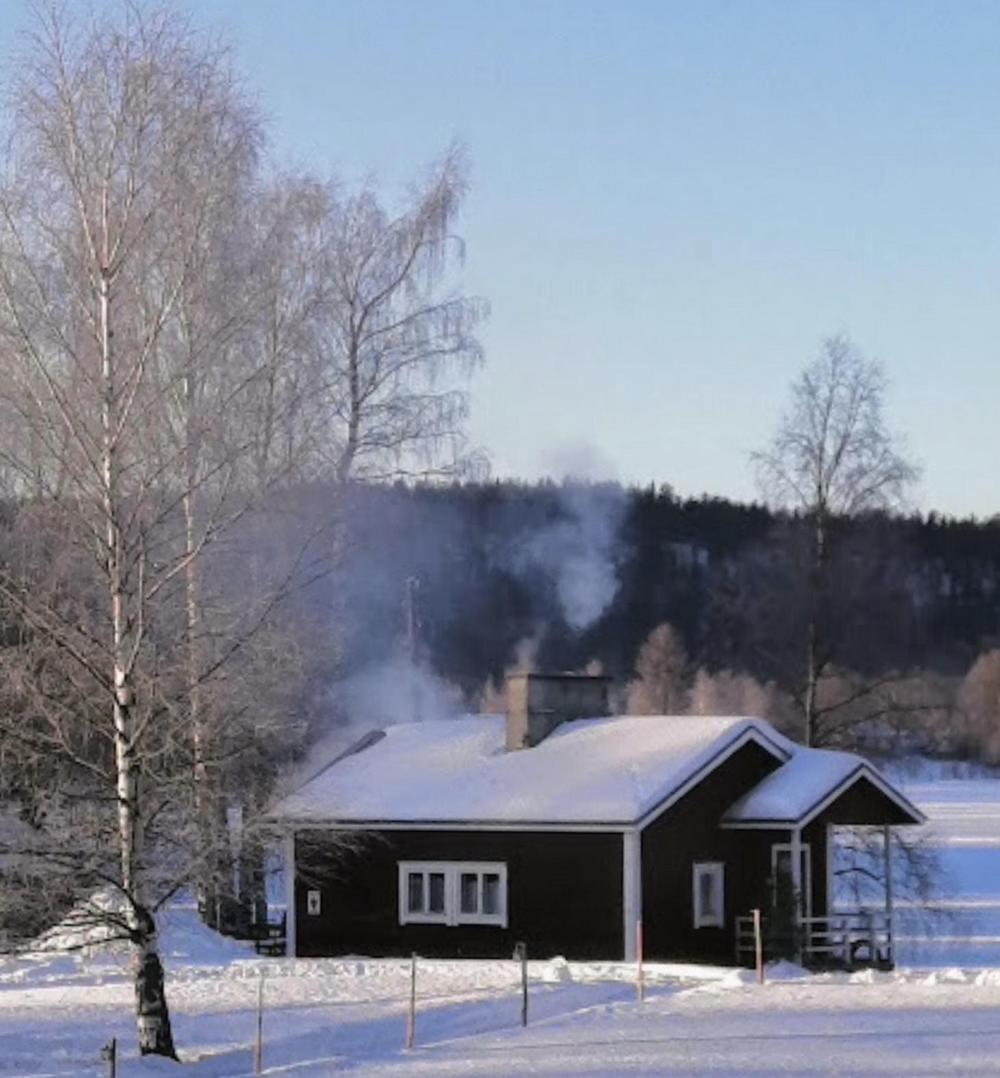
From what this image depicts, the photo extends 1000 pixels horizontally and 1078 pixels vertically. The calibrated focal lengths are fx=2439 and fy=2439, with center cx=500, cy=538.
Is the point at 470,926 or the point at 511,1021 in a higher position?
the point at 470,926

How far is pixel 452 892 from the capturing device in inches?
1389

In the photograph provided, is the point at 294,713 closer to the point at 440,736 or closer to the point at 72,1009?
the point at 440,736

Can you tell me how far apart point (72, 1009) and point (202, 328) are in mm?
9154

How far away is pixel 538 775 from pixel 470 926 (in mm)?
2476

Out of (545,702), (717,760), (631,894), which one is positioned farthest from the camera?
(545,702)

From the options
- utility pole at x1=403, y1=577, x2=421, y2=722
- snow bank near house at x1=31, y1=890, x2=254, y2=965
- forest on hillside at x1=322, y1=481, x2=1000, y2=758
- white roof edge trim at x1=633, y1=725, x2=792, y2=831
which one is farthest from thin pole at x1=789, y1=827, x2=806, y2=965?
forest on hillside at x1=322, y1=481, x2=1000, y2=758

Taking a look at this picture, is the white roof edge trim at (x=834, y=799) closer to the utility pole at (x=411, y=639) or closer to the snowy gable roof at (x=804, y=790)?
the snowy gable roof at (x=804, y=790)

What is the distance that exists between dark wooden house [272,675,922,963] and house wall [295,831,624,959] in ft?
0.07

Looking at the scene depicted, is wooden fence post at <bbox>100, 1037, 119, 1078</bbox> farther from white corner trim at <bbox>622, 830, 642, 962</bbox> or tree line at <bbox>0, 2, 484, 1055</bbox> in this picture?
white corner trim at <bbox>622, 830, 642, 962</bbox>

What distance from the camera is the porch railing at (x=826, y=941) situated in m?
34.6

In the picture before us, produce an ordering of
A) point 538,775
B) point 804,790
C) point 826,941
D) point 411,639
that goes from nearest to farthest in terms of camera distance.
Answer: point 804,790, point 826,941, point 538,775, point 411,639

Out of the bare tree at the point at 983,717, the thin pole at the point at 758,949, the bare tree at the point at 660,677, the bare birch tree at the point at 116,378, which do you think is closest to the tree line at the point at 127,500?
the bare birch tree at the point at 116,378

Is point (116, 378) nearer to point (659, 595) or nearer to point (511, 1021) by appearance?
point (511, 1021)

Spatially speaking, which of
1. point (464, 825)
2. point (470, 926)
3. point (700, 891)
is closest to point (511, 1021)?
point (470, 926)
